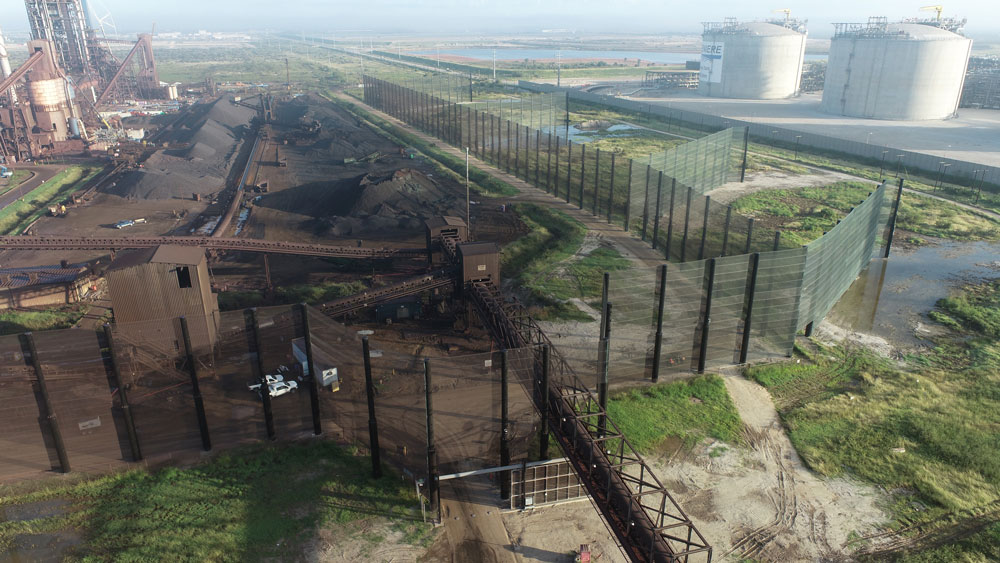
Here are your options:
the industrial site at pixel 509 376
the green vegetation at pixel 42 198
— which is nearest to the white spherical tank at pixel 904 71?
the industrial site at pixel 509 376

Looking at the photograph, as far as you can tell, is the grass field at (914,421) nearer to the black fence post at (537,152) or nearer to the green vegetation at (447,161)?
the black fence post at (537,152)

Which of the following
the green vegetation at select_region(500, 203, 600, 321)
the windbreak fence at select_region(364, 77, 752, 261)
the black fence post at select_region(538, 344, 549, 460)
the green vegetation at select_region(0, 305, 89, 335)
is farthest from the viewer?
the windbreak fence at select_region(364, 77, 752, 261)

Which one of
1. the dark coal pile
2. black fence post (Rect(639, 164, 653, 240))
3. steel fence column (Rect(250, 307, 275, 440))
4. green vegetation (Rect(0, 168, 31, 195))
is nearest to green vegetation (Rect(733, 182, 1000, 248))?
black fence post (Rect(639, 164, 653, 240))

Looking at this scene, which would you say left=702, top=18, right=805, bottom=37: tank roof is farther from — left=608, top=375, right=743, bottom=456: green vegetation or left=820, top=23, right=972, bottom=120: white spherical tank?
left=608, top=375, right=743, bottom=456: green vegetation

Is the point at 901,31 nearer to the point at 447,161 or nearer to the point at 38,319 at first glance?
the point at 447,161

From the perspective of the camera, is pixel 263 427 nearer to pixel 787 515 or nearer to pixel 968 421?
pixel 787 515
